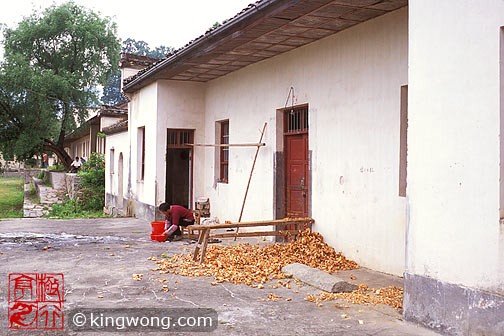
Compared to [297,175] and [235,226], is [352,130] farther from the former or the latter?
[235,226]

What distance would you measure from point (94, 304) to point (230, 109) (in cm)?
755

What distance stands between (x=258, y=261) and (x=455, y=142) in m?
4.13

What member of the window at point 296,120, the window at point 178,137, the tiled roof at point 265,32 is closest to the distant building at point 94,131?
the window at point 178,137

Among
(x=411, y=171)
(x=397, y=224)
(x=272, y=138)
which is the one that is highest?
(x=272, y=138)

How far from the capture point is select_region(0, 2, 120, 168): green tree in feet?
91.6

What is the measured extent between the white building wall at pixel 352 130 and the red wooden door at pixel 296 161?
0.27 metres

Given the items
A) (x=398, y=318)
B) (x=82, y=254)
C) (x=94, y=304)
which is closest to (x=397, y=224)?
(x=398, y=318)

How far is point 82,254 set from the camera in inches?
350

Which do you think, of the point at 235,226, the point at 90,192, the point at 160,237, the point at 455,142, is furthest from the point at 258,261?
the point at 90,192

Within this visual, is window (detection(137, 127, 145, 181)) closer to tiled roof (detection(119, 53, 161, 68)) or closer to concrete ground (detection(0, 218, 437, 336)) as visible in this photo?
tiled roof (detection(119, 53, 161, 68))

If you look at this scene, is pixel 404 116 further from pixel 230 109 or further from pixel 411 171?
pixel 230 109

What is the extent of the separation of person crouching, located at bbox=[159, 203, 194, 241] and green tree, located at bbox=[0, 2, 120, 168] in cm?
2037

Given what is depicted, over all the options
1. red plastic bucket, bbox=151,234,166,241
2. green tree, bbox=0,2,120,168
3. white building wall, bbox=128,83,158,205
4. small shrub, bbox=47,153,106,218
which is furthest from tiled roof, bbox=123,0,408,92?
→ green tree, bbox=0,2,120,168

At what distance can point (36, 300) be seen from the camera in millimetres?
5754
